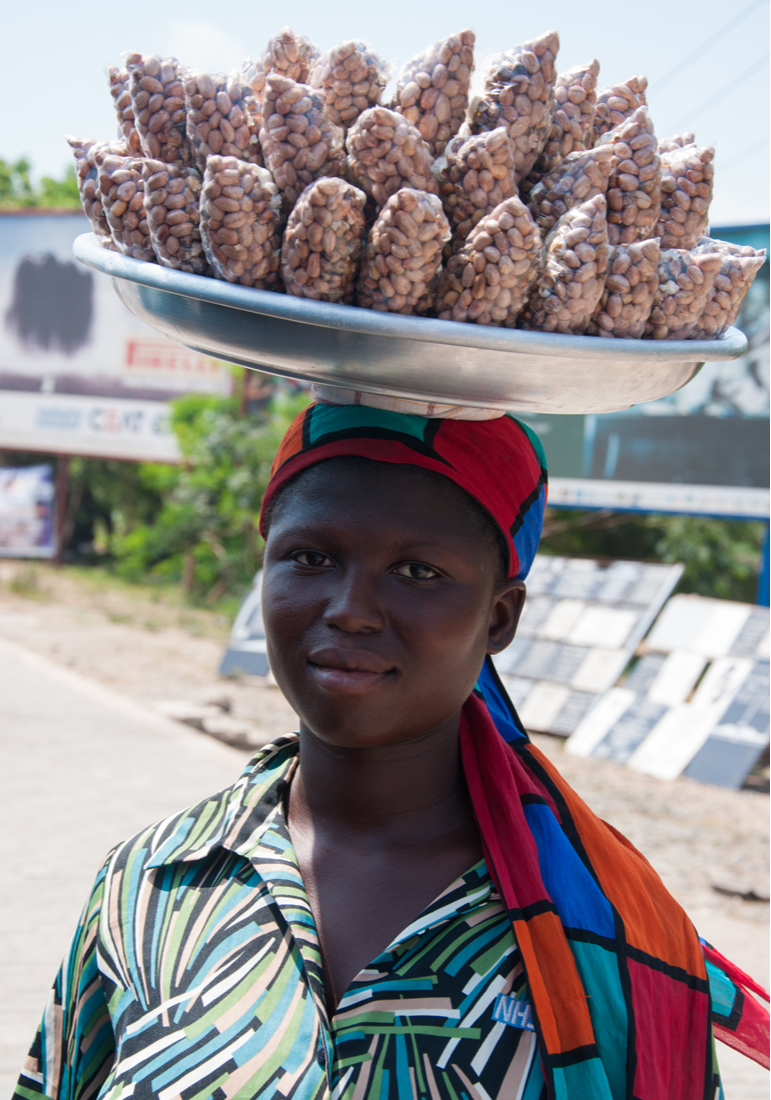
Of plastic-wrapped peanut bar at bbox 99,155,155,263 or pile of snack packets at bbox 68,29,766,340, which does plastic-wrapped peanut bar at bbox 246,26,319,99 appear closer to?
Result: pile of snack packets at bbox 68,29,766,340

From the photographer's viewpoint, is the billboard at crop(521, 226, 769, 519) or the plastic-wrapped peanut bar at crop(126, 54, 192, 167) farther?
the billboard at crop(521, 226, 769, 519)

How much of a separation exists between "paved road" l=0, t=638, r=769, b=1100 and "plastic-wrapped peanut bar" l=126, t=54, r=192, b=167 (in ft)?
11.4

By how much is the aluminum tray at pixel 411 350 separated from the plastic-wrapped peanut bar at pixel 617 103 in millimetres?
241

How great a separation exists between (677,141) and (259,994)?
1021 mm

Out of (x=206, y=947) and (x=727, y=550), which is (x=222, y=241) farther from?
(x=727, y=550)

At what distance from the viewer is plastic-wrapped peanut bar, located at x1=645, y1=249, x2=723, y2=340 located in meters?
0.95

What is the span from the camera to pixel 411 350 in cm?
93

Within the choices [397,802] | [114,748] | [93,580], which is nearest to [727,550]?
[114,748]

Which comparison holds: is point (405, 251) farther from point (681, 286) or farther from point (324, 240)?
point (681, 286)

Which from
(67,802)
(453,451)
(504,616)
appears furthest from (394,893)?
(67,802)

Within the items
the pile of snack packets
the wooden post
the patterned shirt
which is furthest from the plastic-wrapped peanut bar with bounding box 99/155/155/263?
the wooden post

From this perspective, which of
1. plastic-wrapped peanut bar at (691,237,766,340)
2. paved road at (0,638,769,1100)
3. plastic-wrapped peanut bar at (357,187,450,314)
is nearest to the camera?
plastic-wrapped peanut bar at (357,187,450,314)

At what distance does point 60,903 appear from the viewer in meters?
Answer: 4.88

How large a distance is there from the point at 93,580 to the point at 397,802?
1632 centimetres
